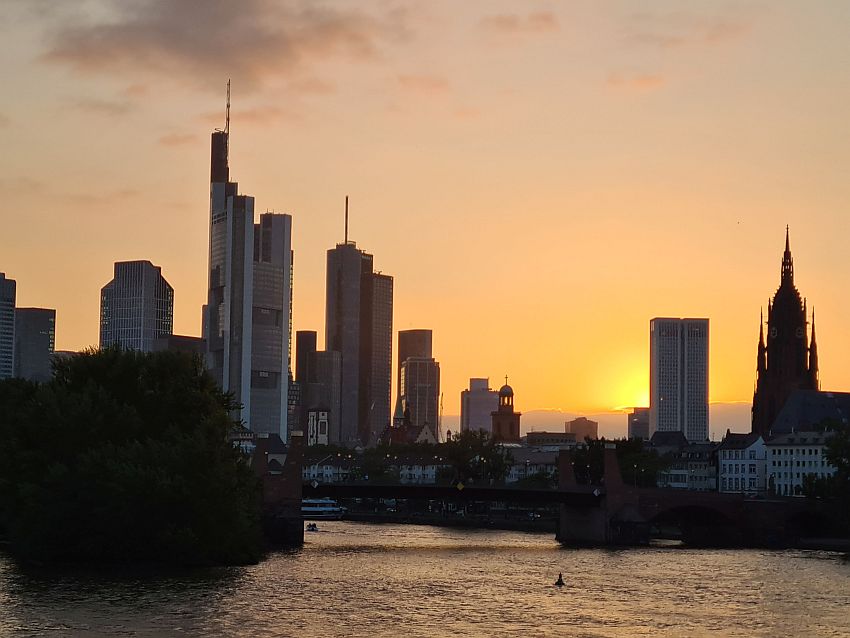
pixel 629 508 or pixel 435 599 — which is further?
pixel 629 508

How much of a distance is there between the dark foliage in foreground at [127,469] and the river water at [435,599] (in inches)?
103

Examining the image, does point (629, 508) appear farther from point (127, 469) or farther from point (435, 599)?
point (127, 469)

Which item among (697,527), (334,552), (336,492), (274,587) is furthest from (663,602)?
(697,527)

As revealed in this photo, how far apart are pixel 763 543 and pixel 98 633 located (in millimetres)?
106241

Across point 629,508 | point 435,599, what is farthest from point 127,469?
point 629,508

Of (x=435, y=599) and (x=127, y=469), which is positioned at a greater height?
(x=127, y=469)

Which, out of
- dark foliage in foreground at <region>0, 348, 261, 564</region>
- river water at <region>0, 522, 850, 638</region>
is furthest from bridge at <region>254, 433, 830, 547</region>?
dark foliage in foreground at <region>0, 348, 261, 564</region>

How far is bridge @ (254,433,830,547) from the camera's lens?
16862 centimetres

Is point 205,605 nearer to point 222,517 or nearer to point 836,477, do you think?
point 222,517

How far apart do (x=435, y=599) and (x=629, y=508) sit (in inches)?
3037

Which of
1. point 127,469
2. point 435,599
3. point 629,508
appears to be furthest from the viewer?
point 629,508

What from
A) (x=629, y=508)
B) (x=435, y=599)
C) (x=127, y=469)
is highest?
(x=127, y=469)

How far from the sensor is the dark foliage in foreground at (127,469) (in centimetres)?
10275

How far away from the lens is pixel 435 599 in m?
100
